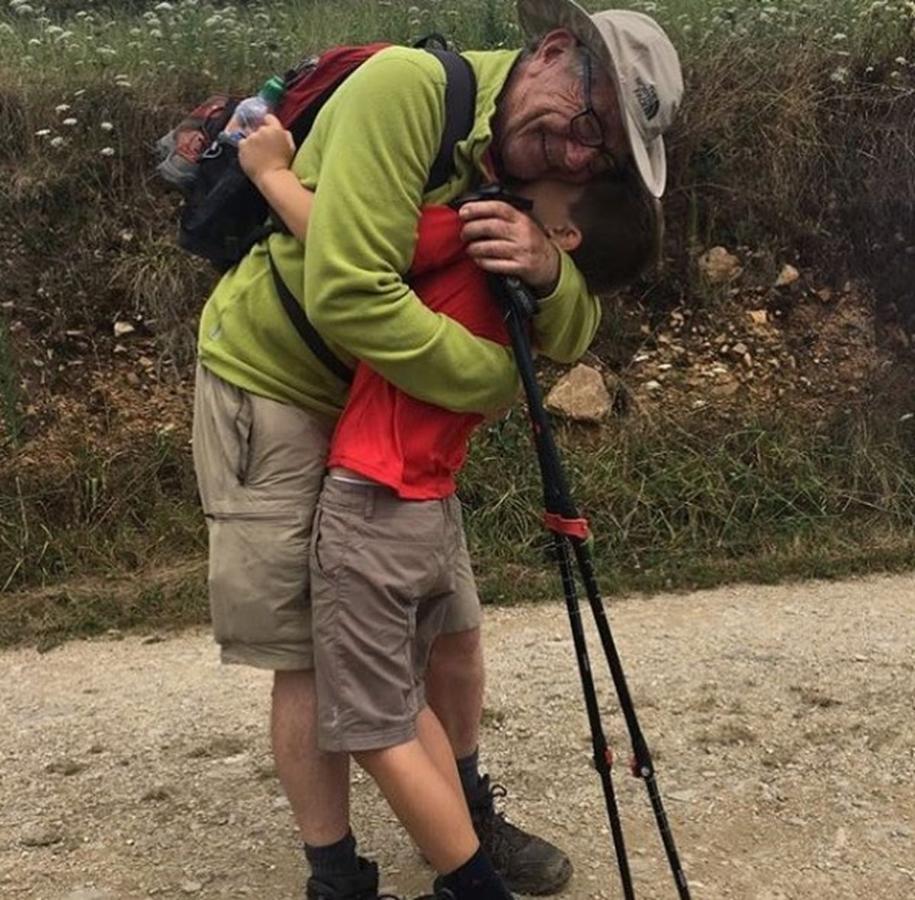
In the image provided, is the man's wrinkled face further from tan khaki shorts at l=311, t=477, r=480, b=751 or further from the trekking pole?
tan khaki shorts at l=311, t=477, r=480, b=751

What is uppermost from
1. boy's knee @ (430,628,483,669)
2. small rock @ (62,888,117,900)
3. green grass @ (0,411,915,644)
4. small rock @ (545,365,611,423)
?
boy's knee @ (430,628,483,669)

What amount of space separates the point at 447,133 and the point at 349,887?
1.50 metres

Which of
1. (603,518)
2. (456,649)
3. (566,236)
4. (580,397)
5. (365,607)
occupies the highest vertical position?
(566,236)

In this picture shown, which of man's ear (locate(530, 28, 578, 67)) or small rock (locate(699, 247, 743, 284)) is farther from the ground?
man's ear (locate(530, 28, 578, 67))

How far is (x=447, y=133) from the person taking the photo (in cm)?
230

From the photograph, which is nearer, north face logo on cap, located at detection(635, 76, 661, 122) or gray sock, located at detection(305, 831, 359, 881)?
north face logo on cap, located at detection(635, 76, 661, 122)

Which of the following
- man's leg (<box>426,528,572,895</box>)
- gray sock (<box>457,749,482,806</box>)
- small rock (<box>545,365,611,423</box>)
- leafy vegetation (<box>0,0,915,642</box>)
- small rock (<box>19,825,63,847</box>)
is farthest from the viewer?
small rock (<box>545,365,611,423</box>)

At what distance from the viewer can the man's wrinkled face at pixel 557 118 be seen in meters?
2.31

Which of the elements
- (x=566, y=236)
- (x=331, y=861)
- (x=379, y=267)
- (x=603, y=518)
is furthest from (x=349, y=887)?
(x=603, y=518)

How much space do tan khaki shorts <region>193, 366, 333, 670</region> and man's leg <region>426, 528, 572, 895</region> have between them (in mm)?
438

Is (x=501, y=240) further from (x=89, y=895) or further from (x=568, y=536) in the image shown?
(x=89, y=895)

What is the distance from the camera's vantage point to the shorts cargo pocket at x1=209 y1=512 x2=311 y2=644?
97.3 inches

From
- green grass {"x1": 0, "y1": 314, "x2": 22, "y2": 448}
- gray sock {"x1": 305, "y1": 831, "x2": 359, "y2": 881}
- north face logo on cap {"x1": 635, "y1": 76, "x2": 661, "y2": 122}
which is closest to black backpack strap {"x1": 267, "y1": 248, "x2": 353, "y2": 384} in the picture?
north face logo on cap {"x1": 635, "y1": 76, "x2": 661, "y2": 122}

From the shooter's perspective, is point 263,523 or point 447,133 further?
point 263,523
